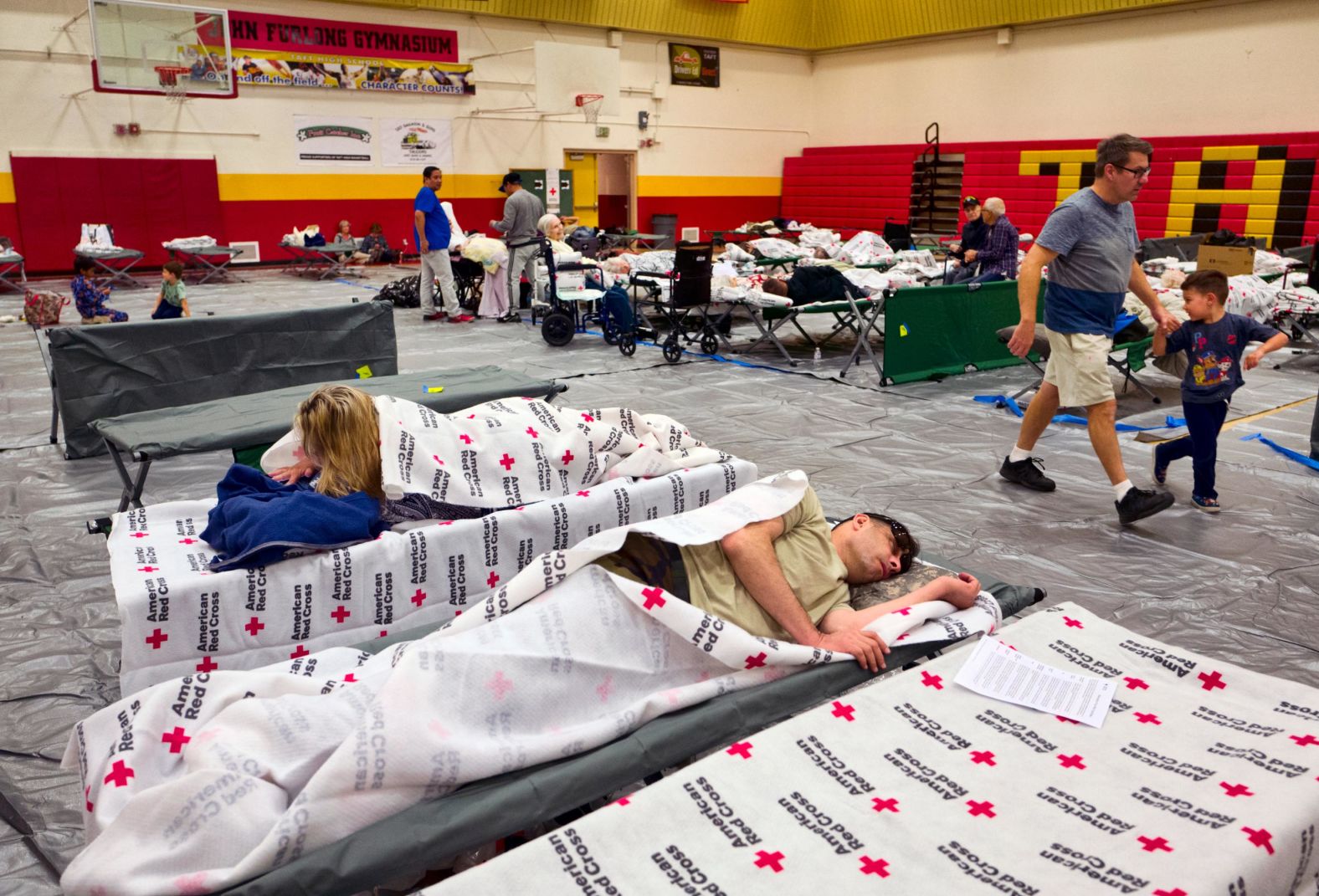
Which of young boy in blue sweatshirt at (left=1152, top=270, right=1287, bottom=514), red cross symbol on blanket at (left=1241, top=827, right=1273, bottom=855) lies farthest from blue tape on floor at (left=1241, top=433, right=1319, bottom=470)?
red cross symbol on blanket at (left=1241, top=827, right=1273, bottom=855)

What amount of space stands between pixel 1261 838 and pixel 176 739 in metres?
1.96

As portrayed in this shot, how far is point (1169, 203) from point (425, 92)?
38.6 feet

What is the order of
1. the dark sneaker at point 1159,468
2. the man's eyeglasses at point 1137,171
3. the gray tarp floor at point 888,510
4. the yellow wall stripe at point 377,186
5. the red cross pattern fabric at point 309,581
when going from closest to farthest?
the red cross pattern fabric at point 309,581 → the gray tarp floor at point 888,510 → the man's eyeglasses at point 1137,171 → the dark sneaker at point 1159,468 → the yellow wall stripe at point 377,186

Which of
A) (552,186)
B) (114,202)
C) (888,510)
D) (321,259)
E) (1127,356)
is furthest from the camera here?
(552,186)

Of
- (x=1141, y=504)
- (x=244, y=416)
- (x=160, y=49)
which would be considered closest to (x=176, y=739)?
(x=244, y=416)

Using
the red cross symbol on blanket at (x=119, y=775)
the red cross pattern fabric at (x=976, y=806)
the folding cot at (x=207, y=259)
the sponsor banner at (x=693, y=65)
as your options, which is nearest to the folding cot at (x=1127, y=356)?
the red cross pattern fabric at (x=976, y=806)

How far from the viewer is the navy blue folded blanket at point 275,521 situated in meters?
2.57

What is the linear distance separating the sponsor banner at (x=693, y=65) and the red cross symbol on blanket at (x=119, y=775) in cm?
1808

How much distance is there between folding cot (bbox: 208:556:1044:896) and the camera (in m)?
1.56

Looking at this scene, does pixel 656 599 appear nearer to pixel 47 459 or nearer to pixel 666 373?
pixel 47 459

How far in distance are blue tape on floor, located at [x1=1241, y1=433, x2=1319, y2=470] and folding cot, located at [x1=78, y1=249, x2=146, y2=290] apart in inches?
482

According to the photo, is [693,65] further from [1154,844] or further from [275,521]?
[1154,844]

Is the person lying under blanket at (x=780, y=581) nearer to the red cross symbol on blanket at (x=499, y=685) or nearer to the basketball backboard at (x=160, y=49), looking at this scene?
the red cross symbol on blanket at (x=499, y=685)

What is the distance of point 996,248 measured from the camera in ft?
27.8
